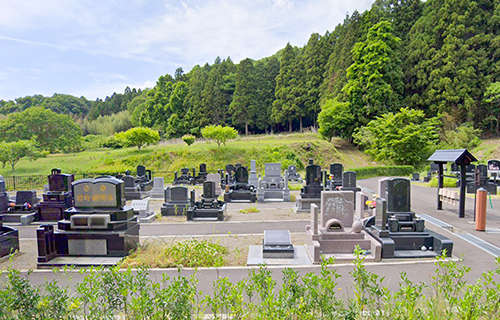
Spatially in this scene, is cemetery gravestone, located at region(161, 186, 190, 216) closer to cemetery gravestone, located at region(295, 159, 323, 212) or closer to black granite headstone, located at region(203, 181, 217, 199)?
black granite headstone, located at region(203, 181, 217, 199)

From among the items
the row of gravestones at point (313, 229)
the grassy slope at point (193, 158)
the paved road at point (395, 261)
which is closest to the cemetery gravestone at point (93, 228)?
the row of gravestones at point (313, 229)

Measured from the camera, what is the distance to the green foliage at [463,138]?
32.1 m

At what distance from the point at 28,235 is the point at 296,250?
1038 cm

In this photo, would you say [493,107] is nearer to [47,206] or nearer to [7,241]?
[47,206]

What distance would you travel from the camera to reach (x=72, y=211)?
8570 mm

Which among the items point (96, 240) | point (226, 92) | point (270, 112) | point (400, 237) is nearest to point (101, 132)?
point (226, 92)

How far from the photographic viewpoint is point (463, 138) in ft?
106

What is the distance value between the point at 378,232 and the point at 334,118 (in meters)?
32.6

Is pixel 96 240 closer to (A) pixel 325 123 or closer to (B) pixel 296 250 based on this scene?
(B) pixel 296 250

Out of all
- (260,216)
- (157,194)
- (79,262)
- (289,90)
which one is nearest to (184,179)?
(157,194)

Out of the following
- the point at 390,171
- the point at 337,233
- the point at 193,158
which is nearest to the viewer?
the point at 337,233

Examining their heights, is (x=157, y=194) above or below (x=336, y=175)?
below

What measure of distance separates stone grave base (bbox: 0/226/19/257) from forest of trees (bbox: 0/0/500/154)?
31.9m

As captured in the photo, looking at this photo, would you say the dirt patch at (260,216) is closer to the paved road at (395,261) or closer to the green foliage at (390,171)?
the paved road at (395,261)
